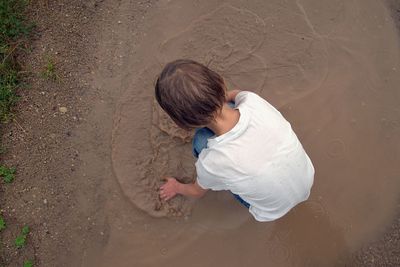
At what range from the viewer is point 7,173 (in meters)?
2.25

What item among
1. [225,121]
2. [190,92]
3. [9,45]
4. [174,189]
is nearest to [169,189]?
[174,189]

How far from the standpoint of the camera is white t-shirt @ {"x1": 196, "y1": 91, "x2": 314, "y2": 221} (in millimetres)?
1572

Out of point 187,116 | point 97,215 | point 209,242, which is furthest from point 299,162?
point 97,215

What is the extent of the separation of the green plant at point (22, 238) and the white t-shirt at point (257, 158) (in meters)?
1.08

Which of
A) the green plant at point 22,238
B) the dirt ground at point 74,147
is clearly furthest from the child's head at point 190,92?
the green plant at point 22,238

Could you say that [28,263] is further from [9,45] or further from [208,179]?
[9,45]

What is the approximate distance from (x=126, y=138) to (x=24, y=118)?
23.9 inches

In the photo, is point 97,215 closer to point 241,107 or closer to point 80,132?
point 80,132

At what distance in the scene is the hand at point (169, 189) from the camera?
2.22 m

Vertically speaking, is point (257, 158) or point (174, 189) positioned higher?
point (257, 158)

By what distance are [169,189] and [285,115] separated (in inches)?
31.7

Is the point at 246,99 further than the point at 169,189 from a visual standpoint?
No

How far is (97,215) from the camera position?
A: 2211 mm

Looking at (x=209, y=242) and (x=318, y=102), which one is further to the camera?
(x=318, y=102)
